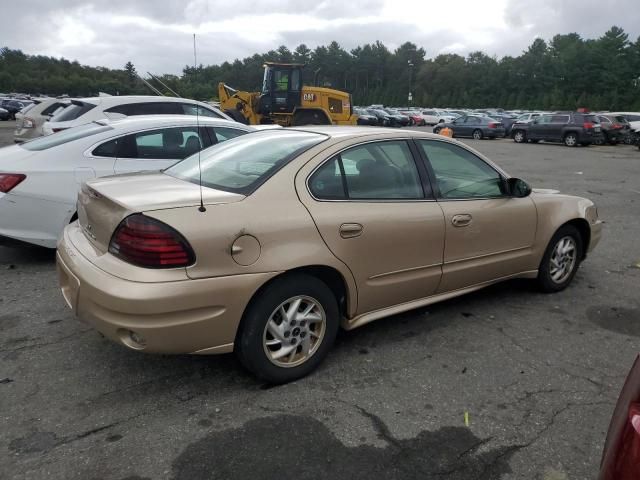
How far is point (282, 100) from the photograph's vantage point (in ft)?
65.2

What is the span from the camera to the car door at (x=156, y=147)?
5.51 meters

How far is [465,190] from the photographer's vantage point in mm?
3994

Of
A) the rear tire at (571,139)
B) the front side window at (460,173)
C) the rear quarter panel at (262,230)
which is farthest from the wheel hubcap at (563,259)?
the rear tire at (571,139)

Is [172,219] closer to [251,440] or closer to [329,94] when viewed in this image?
[251,440]

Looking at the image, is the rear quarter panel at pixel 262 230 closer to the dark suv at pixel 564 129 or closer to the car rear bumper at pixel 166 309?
the car rear bumper at pixel 166 309

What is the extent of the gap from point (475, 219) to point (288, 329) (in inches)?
67.7

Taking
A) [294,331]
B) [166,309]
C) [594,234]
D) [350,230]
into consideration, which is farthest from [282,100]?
[166,309]

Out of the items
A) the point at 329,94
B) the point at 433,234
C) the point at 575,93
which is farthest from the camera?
the point at 575,93

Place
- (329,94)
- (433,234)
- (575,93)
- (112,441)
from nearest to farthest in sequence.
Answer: (112,441), (433,234), (329,94), (575,93)

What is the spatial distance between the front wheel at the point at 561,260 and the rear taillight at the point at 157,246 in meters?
3.26

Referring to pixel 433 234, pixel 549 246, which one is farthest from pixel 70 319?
pixel 549 246

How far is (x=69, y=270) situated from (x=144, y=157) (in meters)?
2.80

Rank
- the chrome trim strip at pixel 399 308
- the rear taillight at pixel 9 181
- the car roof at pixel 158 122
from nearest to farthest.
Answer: the chrome trim strip at pixel 399 308
the rear taillight at pixel 9 181
the car roof at pixel 158 122

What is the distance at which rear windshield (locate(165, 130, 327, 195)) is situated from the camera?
3209 millimetres
